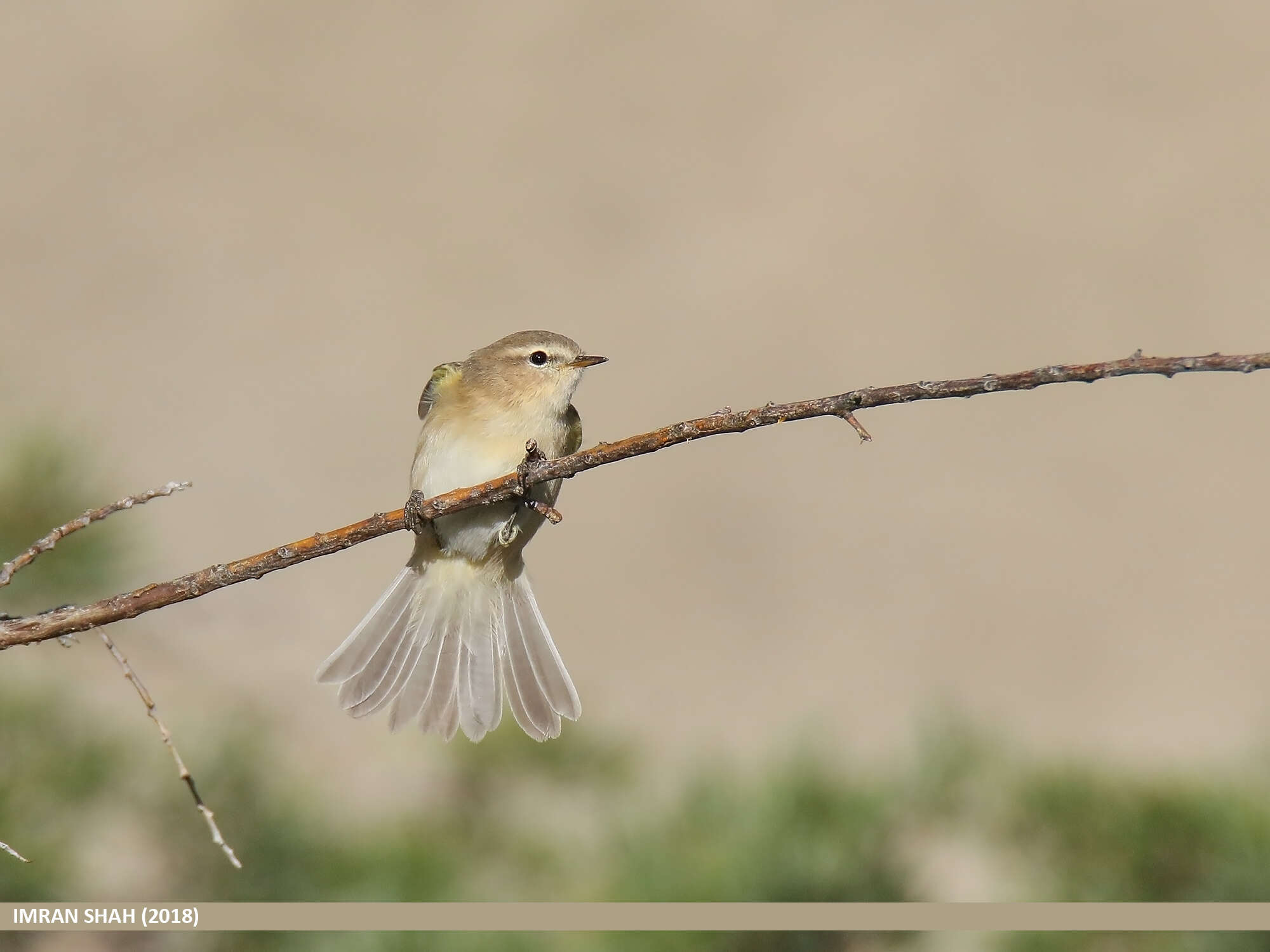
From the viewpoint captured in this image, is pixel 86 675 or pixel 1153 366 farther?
pixel 86 675

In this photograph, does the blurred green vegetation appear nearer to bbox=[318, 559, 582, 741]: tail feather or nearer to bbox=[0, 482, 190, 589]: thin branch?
bbox=[318, 559, 582, 741]: tail feather

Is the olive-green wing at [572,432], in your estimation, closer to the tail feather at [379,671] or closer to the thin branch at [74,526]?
the tail feather at [379,671]

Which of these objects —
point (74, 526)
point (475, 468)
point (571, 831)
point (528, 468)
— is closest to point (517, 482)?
point (528, 468)

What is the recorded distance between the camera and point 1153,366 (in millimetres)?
1502

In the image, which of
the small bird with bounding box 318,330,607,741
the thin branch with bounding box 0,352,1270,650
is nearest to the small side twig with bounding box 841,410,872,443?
the thin branch with bounding box 0,352,1270,650

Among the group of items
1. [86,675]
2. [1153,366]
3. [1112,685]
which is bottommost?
[1112,685]

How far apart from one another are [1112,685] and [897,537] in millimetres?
2183

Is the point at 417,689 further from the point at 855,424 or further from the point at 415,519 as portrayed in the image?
the point at 855,424

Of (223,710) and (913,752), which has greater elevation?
(223,710)

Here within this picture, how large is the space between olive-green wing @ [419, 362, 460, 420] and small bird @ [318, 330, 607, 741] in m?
0.05

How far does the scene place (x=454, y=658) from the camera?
4.04 meters

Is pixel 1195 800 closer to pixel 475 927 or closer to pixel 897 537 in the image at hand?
pixel 475 927

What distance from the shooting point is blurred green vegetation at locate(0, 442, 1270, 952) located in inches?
191

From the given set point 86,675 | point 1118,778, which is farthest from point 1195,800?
point 86,675
